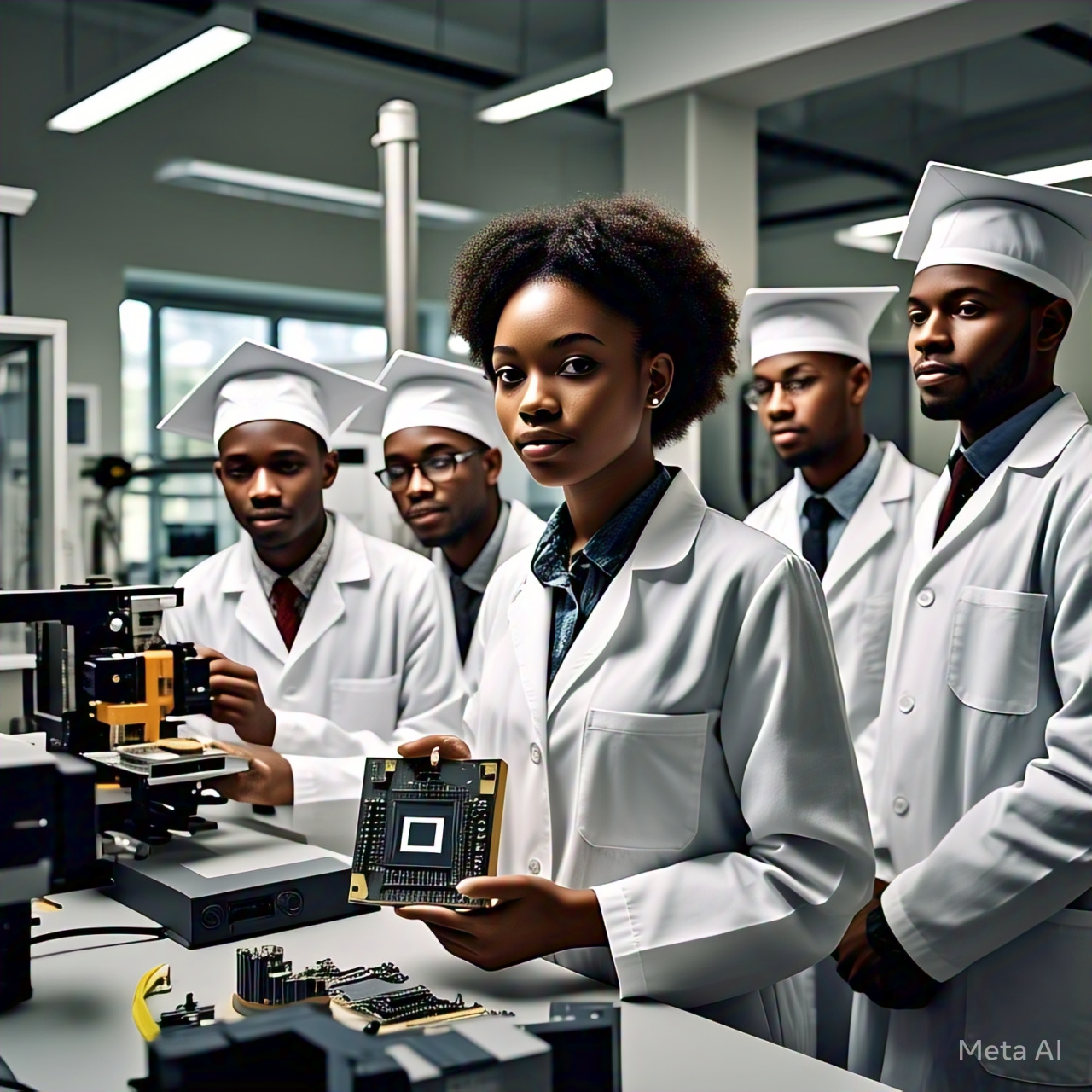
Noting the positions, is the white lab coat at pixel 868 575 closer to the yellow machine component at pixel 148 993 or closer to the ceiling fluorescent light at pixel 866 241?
the yellow machine component at pixel 148 993

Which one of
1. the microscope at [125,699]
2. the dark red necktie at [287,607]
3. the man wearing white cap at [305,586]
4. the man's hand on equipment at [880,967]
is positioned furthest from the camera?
the dark red necktie at [287,607]

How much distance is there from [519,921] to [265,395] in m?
1.39

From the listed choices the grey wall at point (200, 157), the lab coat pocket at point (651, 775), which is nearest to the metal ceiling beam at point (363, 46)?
the grey wall at point (200, 157)

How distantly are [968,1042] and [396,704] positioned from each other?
4.01 ft

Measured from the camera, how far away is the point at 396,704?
91.4 inches

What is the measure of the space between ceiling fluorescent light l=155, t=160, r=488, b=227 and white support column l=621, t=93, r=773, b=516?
5.60 feet

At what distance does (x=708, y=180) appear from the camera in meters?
4.21

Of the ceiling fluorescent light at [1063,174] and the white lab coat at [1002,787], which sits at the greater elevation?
the ceiling fluorescent light at [1063,174]

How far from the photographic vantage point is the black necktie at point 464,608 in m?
2.71

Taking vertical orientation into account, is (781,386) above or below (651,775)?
above

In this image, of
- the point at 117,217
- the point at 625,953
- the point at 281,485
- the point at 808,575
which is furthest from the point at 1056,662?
the point at 117,217

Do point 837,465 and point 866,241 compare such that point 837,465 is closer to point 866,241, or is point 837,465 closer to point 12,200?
point 12,200

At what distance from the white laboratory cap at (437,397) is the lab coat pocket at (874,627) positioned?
946mm

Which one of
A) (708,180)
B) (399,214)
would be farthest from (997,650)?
(708,180)
